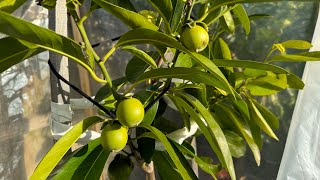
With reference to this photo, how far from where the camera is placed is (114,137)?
0.55 meters

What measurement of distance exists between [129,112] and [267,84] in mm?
439

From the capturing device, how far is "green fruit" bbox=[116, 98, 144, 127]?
0.53m

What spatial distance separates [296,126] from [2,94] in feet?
2.48

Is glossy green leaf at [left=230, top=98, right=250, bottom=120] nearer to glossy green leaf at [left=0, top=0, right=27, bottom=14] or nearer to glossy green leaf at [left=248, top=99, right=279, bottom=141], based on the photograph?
glossy green leaf at [left=248, top=99, right=279, bottom=141]

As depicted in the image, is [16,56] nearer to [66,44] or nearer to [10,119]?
[66,44]

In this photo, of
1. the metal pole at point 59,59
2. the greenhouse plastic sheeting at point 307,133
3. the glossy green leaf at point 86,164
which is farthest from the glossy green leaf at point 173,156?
the greenhouse plastic sheeting at point 307,133

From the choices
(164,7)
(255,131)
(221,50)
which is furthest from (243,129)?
(164,7)

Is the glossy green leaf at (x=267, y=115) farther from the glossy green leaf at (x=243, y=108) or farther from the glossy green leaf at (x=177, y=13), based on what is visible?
the glossy green leaf at (x=177, y=13)

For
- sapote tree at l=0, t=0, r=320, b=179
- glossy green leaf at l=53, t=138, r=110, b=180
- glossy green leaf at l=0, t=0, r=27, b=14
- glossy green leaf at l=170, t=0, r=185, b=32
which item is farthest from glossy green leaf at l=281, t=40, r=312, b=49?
glossy green leaf at l=0, t=0, r=27, b=14

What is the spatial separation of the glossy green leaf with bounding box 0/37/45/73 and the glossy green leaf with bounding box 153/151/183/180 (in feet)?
1.00

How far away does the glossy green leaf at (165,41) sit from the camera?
1.55 ft

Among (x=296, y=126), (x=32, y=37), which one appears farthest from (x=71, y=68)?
(x=32, y=37)

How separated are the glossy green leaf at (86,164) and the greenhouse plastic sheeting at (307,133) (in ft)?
2.15

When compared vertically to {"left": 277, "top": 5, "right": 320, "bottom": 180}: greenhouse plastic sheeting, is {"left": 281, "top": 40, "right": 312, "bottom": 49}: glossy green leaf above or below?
above
